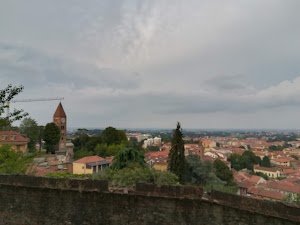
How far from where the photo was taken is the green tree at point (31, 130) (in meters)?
48.0

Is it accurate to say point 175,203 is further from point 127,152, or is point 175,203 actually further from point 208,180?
point 208,180

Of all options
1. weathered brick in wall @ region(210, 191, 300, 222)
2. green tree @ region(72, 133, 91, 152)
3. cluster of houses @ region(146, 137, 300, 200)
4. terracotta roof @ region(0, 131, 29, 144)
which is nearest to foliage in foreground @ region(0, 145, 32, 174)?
weathered brick in wall @ region(210, 191, 300, 222)

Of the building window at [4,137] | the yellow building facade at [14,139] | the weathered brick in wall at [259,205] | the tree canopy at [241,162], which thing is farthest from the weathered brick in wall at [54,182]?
the tree canopy at [241,162]

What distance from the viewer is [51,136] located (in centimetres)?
4306

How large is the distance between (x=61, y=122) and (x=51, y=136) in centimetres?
649

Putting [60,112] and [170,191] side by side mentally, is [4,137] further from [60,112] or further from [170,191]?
[170,191]

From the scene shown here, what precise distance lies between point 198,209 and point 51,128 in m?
41.4

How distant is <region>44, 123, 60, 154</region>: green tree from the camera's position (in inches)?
1694

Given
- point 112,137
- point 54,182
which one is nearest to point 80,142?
point 112,137

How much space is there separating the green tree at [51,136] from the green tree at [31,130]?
512 cm

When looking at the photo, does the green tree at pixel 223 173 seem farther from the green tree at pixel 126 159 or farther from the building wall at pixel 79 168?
the green tree at pixel 126 159

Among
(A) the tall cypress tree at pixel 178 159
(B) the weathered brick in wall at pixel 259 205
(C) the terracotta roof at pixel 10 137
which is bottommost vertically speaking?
(A) the tall cypress tree at pixel 178 159

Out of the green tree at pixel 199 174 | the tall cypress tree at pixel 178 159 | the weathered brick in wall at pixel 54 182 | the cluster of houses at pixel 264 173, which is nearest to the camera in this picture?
the weathered brick in wall at pixel 54 182

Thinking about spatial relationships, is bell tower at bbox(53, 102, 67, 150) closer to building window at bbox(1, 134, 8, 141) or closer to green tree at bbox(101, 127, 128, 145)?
green tree at bbox(101, 127, 128, 145)
